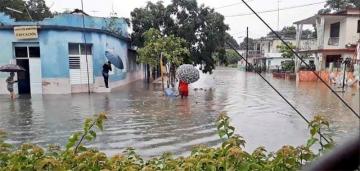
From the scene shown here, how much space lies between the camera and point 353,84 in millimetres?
22328

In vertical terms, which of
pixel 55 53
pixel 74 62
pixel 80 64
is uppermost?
pixel 55 53

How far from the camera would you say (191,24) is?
24734mm

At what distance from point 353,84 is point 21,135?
1973cm

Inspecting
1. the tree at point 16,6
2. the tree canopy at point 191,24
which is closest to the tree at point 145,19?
the tree canopy at point 191,24

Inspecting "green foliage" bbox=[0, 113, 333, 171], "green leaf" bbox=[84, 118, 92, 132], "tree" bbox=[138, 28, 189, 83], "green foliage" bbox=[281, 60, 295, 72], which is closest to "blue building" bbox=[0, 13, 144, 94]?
"tree" bbox=[138, 28, 189, 83]

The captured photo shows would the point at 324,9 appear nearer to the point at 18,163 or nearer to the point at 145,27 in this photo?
the point at 145,27

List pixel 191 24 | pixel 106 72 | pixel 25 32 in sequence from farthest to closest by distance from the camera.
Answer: pixel 191 24
pixel 106 72
pixel 25 32

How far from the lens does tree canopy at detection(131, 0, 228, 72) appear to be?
82.1 feet

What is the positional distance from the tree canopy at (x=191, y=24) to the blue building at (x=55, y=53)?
565 centimetres

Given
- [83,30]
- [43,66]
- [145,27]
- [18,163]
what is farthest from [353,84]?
[18,163]

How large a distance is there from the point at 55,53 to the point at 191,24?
30.8 feet

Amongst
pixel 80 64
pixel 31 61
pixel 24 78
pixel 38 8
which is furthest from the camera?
pixel 38 8

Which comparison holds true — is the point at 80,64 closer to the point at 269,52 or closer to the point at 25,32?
the point at 25,32

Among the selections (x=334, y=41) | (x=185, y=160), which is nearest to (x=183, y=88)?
(x=185, y=160)
